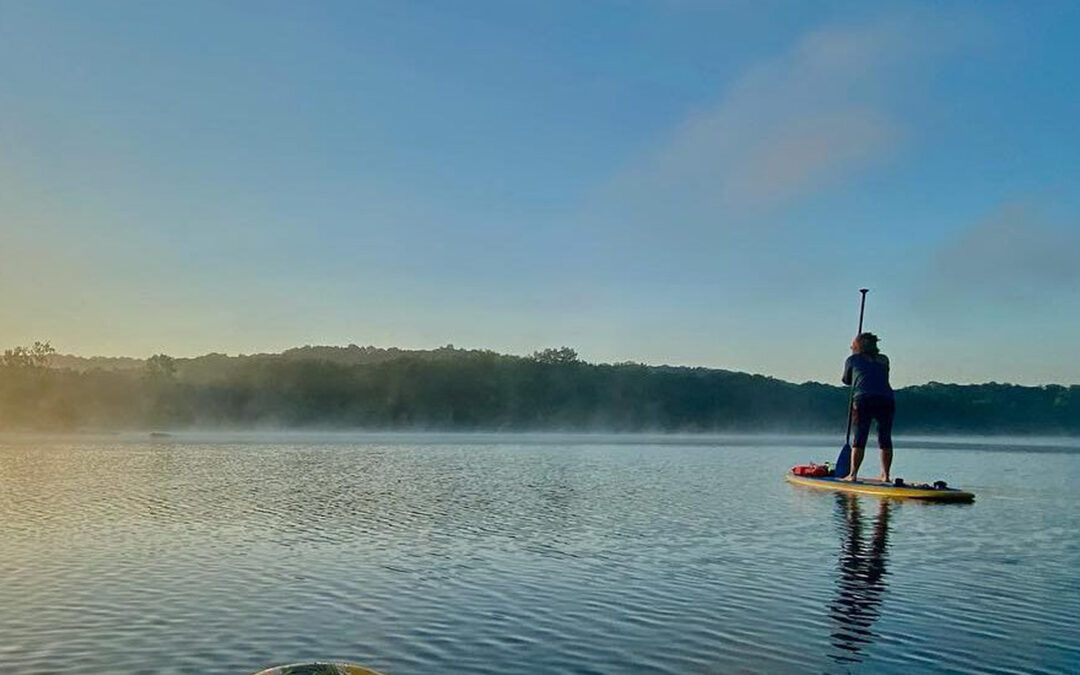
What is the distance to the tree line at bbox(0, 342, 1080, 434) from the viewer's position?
14812 cm

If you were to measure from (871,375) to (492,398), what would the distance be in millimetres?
126061

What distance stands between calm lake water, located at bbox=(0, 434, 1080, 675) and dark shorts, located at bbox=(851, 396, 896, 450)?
166 inches

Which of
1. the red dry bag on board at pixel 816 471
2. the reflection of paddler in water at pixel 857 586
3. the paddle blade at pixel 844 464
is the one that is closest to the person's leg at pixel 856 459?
the paddle blade at pixel 844 464

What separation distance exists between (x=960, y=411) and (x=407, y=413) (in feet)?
297

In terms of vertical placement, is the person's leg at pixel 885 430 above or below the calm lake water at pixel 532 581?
above

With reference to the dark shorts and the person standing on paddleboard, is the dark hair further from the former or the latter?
the dark shorts

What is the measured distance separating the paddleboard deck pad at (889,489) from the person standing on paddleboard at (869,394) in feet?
2.91

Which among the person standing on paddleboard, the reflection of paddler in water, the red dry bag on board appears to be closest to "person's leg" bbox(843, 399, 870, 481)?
the person standing on paddleboard

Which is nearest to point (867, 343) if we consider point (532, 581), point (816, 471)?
point (816, 471)

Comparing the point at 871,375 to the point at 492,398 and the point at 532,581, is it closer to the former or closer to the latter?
the point at 532,581

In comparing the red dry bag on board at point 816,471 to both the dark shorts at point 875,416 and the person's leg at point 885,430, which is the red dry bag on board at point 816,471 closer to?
the dark shorts at point 875,416

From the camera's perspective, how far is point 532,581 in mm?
18047

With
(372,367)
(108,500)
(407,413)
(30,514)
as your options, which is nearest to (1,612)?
(30,514)

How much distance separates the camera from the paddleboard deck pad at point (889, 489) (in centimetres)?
3475
